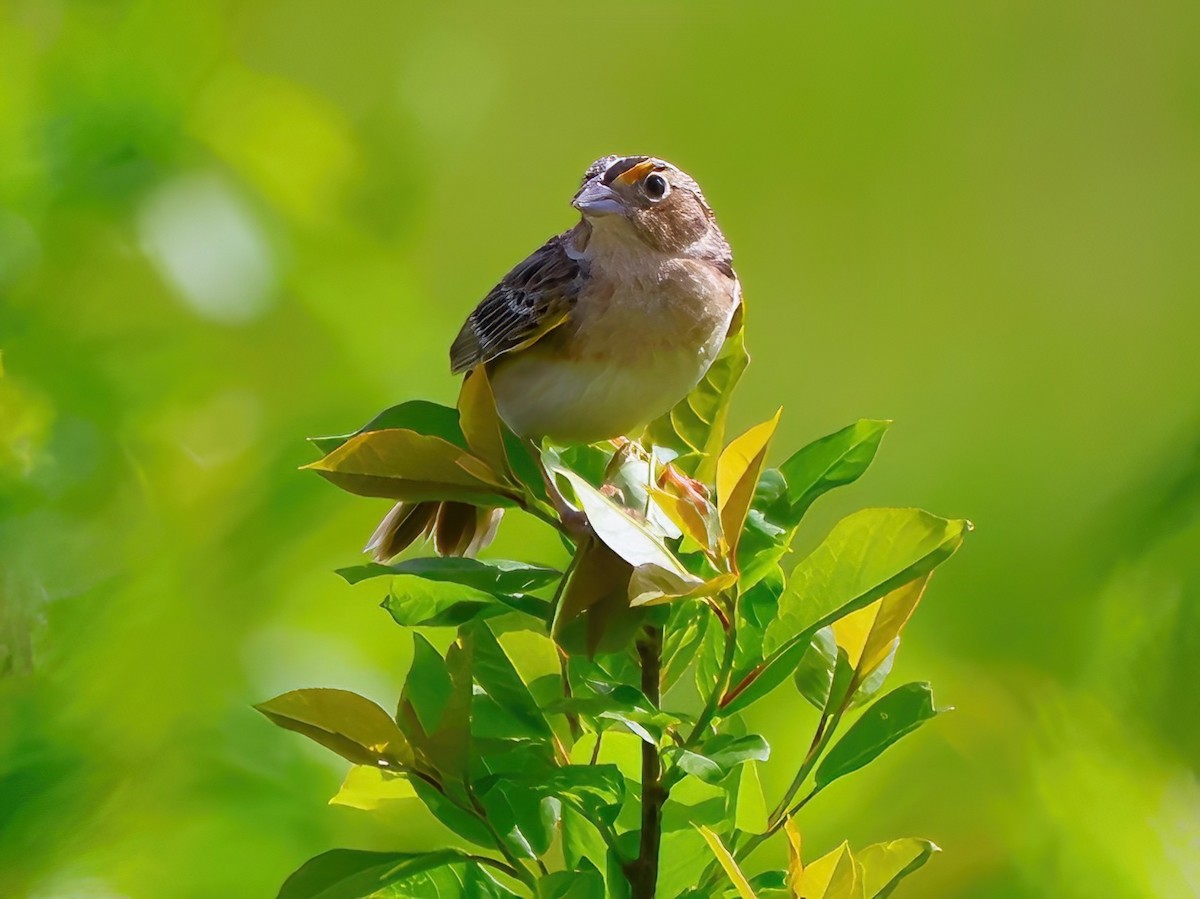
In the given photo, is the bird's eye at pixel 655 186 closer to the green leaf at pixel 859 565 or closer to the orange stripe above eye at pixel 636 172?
the orange stripe above eye at pixel 636 172

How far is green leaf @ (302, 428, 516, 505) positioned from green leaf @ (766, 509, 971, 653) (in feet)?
0.34

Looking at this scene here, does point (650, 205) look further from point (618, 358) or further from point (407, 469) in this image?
point (407, 469)

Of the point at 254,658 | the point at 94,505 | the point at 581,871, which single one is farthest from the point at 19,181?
the point at 581,871

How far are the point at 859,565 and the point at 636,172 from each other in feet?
1.03

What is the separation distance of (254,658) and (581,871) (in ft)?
1.64

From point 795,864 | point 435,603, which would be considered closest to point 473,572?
point 435,603

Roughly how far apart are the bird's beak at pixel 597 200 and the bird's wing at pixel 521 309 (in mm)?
51

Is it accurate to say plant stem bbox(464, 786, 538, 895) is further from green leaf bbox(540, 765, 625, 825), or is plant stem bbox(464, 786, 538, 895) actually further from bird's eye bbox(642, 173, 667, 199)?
bird's eye bbox(642, 173, 667, 199)

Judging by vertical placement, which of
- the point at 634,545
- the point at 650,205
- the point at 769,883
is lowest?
the point at 769,883

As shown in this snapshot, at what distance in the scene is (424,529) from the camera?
2.08 feet

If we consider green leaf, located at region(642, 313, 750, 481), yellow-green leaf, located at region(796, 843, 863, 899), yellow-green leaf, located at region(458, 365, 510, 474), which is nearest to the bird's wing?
green leaf, located at region(642, 313, 750, 481)

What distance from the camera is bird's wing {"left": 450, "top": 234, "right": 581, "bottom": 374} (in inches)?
27.4

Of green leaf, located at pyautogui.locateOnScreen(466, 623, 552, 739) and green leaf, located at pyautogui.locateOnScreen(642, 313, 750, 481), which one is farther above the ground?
green leaf, located at pyautogui.locateOnScreen(642, 313, 750, 481)

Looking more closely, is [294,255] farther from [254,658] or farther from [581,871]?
[581,871]
